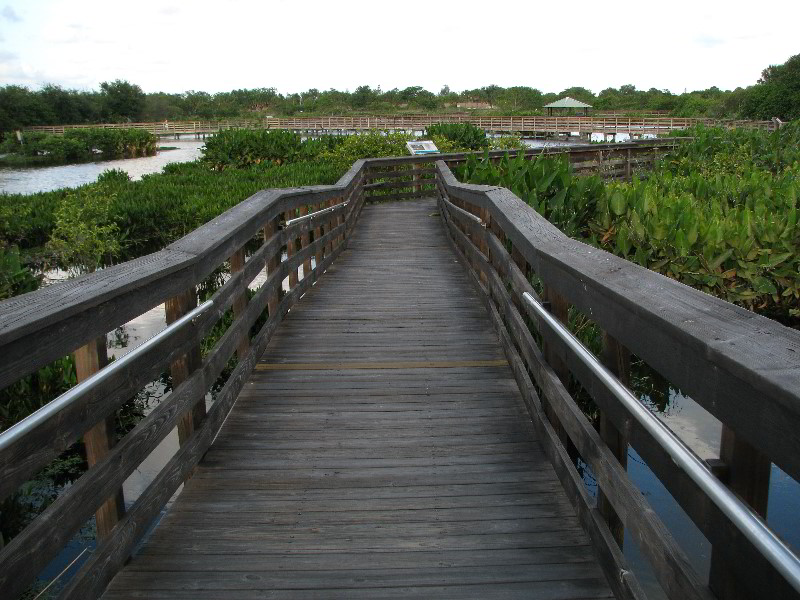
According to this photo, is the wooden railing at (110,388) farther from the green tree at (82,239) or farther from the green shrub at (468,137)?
the green shrub at (468,137)

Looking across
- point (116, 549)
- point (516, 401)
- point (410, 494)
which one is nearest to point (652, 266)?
point (516, 401)

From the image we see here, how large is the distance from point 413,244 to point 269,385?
641 centimetres

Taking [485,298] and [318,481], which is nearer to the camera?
[318,481]

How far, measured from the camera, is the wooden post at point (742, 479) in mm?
1643

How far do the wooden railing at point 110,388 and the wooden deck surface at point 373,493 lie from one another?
0.19 metres

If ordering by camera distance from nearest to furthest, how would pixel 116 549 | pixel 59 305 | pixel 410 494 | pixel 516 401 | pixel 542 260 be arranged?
pixel 59 305 → pixel 116 549 → pixel 410 494 → pixel 542 260 → pixel 516 401

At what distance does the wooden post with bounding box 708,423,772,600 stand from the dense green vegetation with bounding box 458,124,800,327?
727 centimetres

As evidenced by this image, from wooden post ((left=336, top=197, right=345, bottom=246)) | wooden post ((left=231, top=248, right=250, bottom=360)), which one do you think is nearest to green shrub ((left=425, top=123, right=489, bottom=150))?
wooden post ((left=336, top=197, right=345, bottom=246))

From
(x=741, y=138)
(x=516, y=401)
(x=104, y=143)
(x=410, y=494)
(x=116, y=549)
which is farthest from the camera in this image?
(x=104, y=143)

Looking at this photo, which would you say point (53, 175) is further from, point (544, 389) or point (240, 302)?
point (544, 389)

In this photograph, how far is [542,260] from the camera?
360 cm

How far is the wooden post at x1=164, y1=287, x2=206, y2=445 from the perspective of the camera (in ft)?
11.3

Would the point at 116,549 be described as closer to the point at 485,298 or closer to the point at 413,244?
the point at 485,298

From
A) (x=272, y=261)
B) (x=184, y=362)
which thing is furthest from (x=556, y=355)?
(x=272, y=261)
